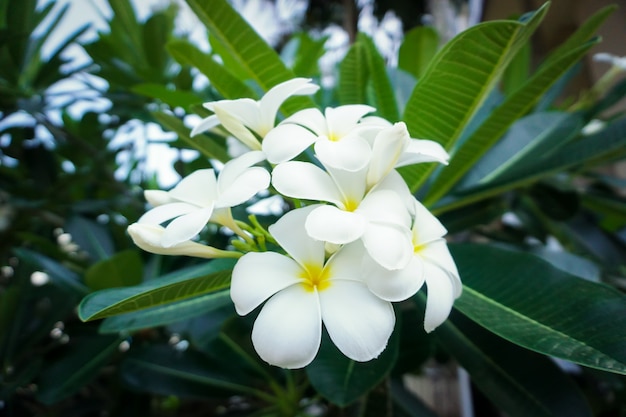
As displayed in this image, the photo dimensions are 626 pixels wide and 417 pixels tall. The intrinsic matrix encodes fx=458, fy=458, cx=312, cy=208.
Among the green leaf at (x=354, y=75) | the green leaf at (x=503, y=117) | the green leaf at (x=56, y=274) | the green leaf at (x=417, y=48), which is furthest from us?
the green leaf at (x=417, y=48)

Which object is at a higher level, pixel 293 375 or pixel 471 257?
pixel 471 257

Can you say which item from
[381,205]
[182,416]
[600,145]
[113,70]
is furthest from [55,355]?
[600,145]

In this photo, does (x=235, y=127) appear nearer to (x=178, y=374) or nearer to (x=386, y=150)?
(x=386, y=150)

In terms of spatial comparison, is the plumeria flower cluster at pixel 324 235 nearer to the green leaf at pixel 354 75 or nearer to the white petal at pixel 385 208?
the white petal at pixel 385 208

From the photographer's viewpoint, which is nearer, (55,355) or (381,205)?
(381,205)

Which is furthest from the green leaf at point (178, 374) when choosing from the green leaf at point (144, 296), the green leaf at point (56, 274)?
the green leaf at point (144, 296)

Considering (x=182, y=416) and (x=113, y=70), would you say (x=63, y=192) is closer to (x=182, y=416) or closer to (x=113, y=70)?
(x=113, y=70)

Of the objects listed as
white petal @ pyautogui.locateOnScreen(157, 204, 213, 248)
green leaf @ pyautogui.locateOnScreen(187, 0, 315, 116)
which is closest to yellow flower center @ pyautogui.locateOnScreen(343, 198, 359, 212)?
white petal @ pyautogui.locateOnScreen(157, 204, 213, 248)

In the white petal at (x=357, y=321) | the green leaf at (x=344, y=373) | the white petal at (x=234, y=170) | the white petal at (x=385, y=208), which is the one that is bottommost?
the green leaf at (x=344, y=373)
